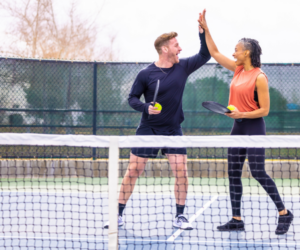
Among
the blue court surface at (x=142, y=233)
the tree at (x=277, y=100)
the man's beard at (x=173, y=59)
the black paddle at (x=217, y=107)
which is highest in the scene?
the man's beard at (x=173, y=59)

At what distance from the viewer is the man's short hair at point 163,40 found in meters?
3.71

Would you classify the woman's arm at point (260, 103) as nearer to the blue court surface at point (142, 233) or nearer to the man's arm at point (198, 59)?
the man's arm at point (198, 59)

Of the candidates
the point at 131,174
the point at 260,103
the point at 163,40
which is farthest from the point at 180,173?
the point at 163,40

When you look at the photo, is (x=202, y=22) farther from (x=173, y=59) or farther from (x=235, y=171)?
(x=235, y=171)

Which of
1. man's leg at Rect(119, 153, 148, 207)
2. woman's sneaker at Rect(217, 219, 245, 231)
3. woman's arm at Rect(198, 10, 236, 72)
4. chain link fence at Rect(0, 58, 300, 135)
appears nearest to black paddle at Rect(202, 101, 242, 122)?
woman's arm at Rect(198, 10, 236, 72)

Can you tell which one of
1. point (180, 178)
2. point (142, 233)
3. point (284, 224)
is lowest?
point (142, 233)

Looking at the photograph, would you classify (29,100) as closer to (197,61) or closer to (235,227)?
(197,61)

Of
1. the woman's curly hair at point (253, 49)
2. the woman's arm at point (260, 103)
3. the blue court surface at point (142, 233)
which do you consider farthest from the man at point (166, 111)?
the woman's arm at point (260, 103)

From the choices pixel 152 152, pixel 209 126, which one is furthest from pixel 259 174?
pixel 209 126

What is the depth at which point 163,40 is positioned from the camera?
3721 millimetres

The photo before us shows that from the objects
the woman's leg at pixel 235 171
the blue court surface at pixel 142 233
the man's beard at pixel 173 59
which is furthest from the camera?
the man's beard at pixel 173 59

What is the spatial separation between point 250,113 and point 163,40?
1.08 m

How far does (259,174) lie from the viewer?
3.45 metres

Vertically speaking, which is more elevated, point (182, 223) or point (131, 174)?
point (131, 174)
